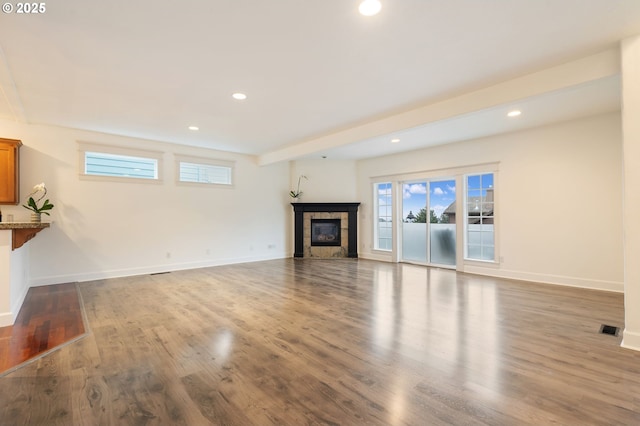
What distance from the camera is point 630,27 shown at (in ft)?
8.02

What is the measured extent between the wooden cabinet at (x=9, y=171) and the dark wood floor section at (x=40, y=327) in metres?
1.53

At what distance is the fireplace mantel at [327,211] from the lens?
8125 mm

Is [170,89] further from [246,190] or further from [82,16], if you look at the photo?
[246,190]

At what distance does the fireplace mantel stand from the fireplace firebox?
0.30m

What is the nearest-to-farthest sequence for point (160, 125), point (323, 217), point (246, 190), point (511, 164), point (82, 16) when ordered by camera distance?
point (82, 16) < point (160, 125) < point (511, 164) < point (246, 190) < point (323, 217)

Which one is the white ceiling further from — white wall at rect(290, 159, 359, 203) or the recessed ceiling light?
white wall at rect(290, 159, 359, 203)

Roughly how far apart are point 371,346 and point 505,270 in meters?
4.25

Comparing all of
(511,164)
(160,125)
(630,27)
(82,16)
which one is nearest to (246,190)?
(160,125)

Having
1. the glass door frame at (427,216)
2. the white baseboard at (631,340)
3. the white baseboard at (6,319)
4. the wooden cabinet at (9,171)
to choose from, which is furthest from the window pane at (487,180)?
the wooden cabinet at (9,171)

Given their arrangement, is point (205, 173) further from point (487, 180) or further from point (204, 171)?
point (487, 180)

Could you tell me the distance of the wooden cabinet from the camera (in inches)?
178

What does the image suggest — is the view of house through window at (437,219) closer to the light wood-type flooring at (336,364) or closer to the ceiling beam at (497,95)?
the light wood-type flooring at (336,364)

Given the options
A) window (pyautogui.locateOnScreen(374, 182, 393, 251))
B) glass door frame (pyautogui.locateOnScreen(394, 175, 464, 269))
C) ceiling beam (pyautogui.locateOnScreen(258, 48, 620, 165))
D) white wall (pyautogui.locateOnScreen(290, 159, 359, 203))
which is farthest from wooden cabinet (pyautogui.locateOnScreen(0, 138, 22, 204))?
glass door frame (pyautogui.locateOnScreen(394, 175, 464, 269))

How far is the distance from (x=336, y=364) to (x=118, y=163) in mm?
5785
